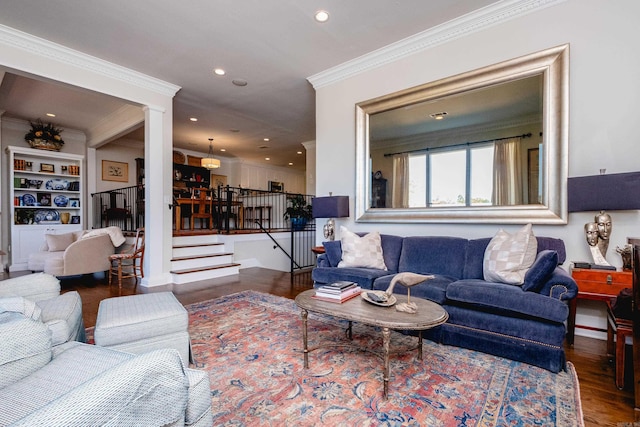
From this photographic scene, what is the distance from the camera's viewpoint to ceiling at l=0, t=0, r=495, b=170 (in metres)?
2.89

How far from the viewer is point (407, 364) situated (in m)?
2.02

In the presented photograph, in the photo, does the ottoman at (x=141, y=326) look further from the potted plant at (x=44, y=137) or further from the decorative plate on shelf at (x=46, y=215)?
the potted plant at (x=44, y=137)

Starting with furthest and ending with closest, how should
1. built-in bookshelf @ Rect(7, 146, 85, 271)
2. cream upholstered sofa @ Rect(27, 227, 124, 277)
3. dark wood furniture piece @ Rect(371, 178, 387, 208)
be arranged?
built-in bookshelf @ Rect(7, 146, 85, 271) → cream upholstered sofa @ Rect(27, 227, 124, 277) → dark wood furniture piece @ Rect(371, 178, 387, 208)

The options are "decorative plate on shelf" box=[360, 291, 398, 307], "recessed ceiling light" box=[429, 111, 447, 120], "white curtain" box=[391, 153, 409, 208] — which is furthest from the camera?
"white curtain" box=[391, 153, 409, 208]

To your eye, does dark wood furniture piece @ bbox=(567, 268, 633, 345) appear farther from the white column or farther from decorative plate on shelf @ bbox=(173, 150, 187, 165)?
decorative plate on shelf @ bbox=(173, 150, 187, 165)

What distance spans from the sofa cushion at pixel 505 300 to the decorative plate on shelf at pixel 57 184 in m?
7.61

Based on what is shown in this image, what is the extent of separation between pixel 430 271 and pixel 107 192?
7.37 metres

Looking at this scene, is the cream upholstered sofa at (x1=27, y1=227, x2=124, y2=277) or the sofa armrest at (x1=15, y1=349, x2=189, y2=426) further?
the cream upholstered sofa at (x1=27, y1=227, x2=124, y2=277)

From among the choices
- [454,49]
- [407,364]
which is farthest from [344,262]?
[454,49]

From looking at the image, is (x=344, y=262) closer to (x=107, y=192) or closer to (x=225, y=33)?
(x=225, y=33)

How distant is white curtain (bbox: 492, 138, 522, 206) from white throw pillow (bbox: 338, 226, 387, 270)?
4.14ft

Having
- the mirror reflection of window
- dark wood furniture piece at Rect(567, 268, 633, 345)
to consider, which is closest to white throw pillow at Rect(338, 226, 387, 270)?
the mirror reflection of window

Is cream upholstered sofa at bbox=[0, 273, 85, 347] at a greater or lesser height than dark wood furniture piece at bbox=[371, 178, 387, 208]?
lesser

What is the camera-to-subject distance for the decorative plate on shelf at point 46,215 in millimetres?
5969
